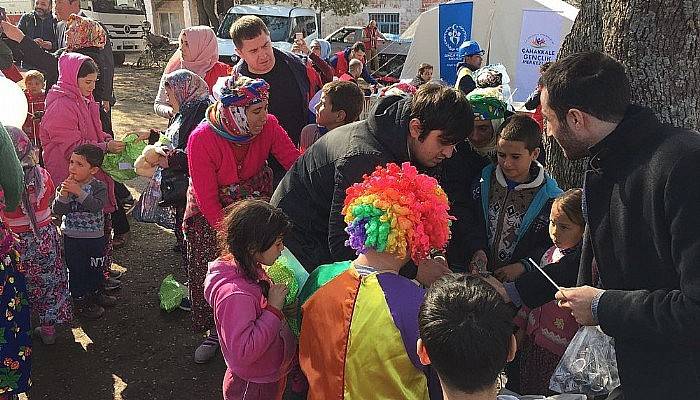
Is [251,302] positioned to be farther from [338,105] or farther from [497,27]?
[497,27]

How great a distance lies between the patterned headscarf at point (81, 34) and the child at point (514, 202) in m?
4.49

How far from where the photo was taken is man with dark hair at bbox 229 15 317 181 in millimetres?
4180

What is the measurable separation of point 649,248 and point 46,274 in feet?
11.5

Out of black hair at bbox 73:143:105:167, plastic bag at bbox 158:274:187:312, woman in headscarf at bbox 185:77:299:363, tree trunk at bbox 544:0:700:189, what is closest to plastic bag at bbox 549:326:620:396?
tree trunk at bbox 544:0:700:189

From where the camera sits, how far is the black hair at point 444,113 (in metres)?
2.29

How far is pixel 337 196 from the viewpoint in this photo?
7.82 feet

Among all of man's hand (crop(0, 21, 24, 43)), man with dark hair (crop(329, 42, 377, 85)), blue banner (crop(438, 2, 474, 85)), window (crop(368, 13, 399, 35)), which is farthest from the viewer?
window (crop(368, 13, 399, 35))

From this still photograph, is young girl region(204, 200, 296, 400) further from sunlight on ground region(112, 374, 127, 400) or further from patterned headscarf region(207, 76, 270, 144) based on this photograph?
sunlight on ground region(112, 374, 127, 400)

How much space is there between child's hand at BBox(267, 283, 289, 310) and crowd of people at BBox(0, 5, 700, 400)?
1cm

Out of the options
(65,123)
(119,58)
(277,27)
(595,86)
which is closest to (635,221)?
(595,86)

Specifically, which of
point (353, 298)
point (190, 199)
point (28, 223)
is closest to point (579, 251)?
point (353, 298)

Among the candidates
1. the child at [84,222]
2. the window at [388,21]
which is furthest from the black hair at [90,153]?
the window at [388,21]

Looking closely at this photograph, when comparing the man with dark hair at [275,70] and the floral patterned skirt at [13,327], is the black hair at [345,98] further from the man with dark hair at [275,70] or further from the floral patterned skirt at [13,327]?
the floral patterned skirt at [13,327]

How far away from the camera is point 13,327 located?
2.98 m
